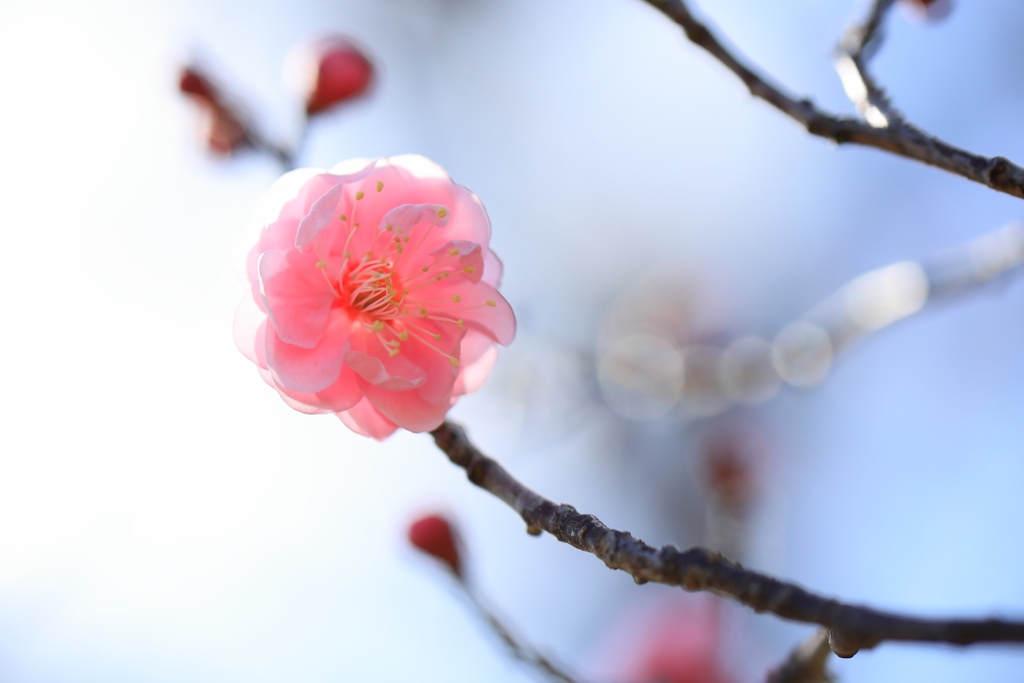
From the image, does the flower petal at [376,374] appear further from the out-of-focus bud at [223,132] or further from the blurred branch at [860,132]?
the out-of-focus bud at [223,132]

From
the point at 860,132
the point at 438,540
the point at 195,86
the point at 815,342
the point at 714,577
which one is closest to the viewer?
the point at 714,577

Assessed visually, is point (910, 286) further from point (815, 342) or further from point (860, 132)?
point (860, 132)

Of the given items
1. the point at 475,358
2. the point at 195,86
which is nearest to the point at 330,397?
the point at 475,358

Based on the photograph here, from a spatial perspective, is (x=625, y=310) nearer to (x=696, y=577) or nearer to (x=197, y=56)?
(x=197, y=56)

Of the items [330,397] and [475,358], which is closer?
[330,397]

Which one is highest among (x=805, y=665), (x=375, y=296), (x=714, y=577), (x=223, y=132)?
(x=223, y=132)

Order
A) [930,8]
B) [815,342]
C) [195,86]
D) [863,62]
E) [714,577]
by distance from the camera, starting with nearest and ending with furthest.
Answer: [714,577]
[863,62]
[930,8]
[195,86]
[815,342]

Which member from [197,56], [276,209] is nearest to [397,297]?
[276,209]

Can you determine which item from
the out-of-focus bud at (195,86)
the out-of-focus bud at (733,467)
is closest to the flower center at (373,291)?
the out-of-focus bud at (195,86)
